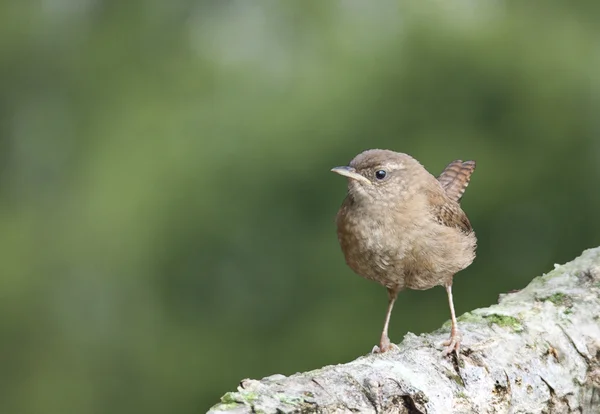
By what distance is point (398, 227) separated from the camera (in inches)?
159

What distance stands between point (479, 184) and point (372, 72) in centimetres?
308

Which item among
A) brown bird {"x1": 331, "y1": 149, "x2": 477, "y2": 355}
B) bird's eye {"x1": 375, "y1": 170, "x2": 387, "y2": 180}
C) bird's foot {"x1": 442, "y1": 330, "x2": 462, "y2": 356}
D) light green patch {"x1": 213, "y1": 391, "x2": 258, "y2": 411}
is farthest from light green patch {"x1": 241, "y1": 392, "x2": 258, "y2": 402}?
bird's eye {"x1": 375, "y1": 170, "x2": 387, "y2": 180}

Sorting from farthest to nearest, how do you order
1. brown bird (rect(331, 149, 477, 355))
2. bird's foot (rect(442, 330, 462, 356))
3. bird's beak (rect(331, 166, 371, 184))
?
bird's beak (rect(331, 166, 371, 184)) → brown bird (rect(331, 149, 477, 355)) → bird's foot (rect(442, 330, 462, 356))

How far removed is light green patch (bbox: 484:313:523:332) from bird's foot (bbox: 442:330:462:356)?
0.91ft

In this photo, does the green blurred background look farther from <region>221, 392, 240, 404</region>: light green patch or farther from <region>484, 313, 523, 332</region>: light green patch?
<region>221, 392, 240, 404</region>: light green patch

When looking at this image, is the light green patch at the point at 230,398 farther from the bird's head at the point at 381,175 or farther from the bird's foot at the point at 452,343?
the bird's head at the point at 381,175

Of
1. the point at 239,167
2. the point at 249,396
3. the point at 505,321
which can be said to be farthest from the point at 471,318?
the point at 239,167

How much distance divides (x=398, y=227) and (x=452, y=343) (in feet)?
2.90

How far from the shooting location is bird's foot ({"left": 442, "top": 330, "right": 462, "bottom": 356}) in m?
3.21

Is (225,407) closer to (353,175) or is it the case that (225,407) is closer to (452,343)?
(452,343)

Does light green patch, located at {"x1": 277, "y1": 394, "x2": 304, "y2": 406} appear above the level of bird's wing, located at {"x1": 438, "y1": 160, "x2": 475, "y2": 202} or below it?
below

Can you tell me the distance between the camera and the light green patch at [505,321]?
141 inches

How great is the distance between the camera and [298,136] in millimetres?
13117

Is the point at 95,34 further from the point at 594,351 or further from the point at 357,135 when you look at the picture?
the point at 594,351
